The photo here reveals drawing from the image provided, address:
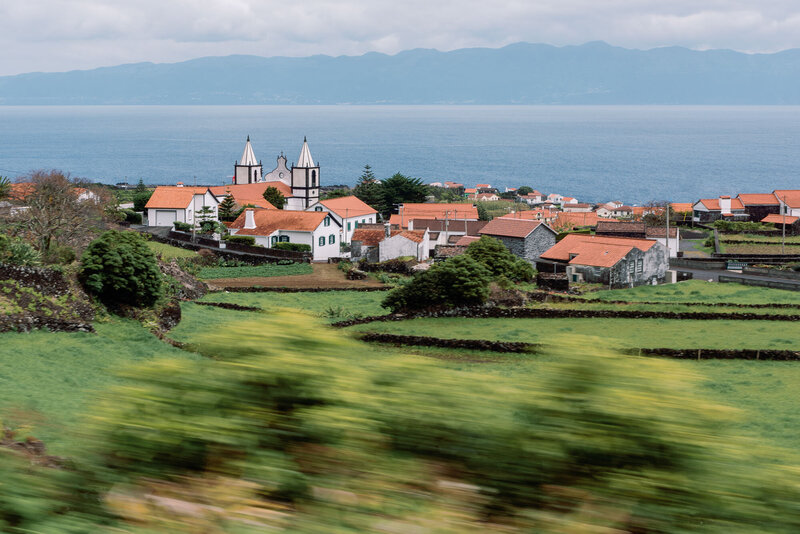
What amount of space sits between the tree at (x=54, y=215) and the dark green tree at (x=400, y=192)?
47.4 m

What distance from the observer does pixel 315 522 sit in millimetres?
5164

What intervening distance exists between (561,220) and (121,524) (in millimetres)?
84169

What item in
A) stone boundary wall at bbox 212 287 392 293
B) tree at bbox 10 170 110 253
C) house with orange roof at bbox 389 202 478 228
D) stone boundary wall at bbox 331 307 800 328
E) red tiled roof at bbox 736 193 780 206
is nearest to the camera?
stone boundary wall at bbox 331 307 800 328

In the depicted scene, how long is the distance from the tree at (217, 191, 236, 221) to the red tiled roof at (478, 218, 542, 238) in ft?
87.7

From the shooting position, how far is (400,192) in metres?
94.6

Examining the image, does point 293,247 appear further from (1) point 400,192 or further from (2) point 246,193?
(1) point 400,192

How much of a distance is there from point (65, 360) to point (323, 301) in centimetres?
2165

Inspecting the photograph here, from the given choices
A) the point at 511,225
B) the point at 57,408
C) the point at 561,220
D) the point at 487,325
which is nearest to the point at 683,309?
the point at 487,325

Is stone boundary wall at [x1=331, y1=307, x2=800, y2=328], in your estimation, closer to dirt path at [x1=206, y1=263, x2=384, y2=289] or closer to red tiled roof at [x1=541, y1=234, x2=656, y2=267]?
dirt path at [x1=206, y1=263, x2=384, y2=289]

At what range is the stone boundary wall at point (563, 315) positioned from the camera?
3581 cm

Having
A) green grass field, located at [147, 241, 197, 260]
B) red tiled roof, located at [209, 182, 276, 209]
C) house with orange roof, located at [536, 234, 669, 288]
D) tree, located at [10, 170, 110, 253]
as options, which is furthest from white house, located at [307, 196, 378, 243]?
tree, located at [10, 170, 110, 253]

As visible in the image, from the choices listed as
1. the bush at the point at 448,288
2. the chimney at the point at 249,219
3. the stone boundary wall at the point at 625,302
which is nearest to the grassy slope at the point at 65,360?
the bush at the point at 448,288

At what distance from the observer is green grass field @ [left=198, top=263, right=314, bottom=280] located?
52375mm

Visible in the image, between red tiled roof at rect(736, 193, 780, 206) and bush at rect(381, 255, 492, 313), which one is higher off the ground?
red tiled roof at rect(736, 193, 780, 206)
